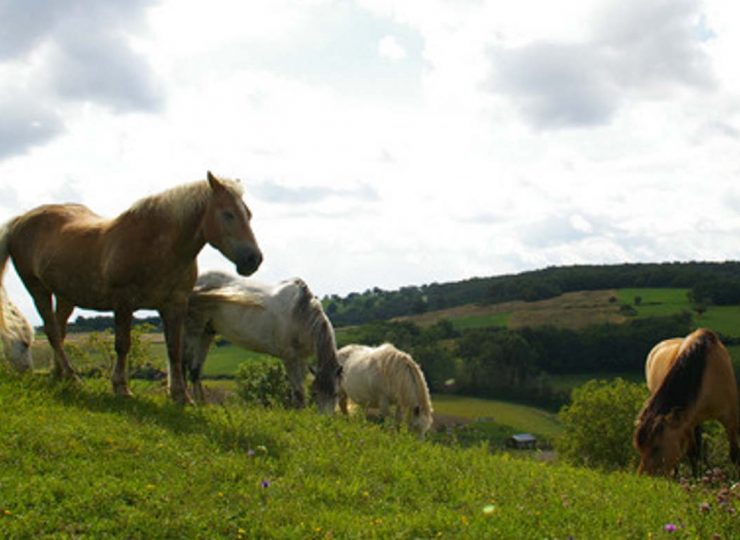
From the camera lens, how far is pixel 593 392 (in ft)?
134

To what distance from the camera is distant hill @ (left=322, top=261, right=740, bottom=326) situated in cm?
11375

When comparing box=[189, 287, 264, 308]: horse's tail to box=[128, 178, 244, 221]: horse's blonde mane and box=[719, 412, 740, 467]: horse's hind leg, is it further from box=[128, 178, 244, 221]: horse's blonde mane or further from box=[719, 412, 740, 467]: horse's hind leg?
box=[719, 412, 740, 467]: horse's hind leg

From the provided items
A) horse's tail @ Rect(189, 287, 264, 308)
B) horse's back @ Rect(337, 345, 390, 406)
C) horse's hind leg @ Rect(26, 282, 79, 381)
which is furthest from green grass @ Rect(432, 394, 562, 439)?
horse's hind leg @ Rect(26, 282, 79, 381)

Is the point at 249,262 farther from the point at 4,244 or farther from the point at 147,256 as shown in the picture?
the point at 4,244

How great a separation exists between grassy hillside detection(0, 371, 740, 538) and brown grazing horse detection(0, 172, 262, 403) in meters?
1.15

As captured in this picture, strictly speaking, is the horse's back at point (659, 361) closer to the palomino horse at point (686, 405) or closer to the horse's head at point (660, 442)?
the palomino horse at point (686, 405)

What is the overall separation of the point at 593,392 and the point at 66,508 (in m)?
39.1

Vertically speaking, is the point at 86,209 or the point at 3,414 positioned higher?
the point at 86,209

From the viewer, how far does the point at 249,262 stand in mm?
8781

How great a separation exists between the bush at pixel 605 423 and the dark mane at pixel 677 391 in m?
28.1

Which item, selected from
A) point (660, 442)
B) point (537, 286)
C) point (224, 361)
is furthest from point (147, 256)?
point (537, 286)

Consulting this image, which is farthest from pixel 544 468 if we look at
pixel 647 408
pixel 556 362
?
pixel 556 362

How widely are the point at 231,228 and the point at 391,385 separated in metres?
9.95

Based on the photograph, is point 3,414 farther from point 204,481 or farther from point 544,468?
point 544,468
